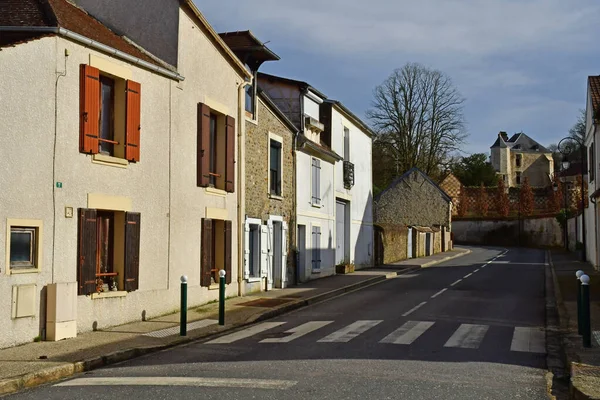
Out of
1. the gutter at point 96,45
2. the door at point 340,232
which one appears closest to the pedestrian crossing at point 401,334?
the gutter at point 96,45

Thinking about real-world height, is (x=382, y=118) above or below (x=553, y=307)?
above

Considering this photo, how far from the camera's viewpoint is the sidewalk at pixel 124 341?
29.4ft

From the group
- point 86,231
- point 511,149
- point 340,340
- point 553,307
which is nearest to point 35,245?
point 86,231

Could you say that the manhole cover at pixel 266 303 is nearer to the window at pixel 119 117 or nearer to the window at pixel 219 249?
the window at pixel 219 249

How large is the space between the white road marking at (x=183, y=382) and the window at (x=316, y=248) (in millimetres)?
17278

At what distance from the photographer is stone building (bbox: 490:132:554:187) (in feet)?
327

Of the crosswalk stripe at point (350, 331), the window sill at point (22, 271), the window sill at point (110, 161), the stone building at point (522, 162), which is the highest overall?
the stone building at point (522, 162)

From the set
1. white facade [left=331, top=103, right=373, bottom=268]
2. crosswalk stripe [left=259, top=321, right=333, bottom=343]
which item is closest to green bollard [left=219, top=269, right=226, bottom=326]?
crosswalk stripe [left=259, top=321, right=333, bottom=343]

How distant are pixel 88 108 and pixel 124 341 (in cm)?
409

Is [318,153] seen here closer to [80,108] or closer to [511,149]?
[80,108]

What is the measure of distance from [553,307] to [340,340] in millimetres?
7854

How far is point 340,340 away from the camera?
11773 mm

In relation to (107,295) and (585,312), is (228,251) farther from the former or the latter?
(585,312)

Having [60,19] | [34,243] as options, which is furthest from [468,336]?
[60,19]
